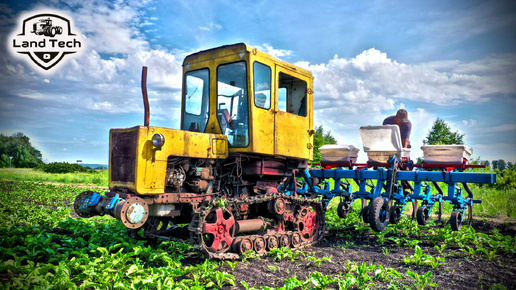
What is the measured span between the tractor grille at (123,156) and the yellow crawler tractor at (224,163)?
15 millimetres


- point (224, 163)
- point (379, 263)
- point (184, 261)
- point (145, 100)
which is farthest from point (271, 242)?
point (145, 100)

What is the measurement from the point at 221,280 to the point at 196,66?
164 inches

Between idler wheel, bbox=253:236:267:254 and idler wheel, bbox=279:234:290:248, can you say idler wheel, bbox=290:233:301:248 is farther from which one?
idler wheel, bbox=253:236:267:254

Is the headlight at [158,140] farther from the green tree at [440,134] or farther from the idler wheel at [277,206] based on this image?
the green tree at [440,134]

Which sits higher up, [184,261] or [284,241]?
[284,241]

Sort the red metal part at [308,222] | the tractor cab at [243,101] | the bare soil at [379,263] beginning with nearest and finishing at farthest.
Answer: the bare soil at [379,263], the tractor cab at [243,101], the red metal part at [308,222]

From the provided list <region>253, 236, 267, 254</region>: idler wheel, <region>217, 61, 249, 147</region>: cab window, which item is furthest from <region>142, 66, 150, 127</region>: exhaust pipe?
<region>253, 236, 267, 254</region>: idler wheel

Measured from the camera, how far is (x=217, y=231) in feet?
20.5

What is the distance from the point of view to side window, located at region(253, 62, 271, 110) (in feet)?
22.8

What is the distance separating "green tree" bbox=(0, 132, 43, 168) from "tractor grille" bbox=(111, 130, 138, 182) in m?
42.3

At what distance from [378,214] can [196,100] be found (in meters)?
4.27

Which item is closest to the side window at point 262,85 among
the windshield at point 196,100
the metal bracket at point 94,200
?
the windshield at point 196,100

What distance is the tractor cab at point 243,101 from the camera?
6852mm

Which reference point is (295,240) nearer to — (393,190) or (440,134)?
(393,190)
